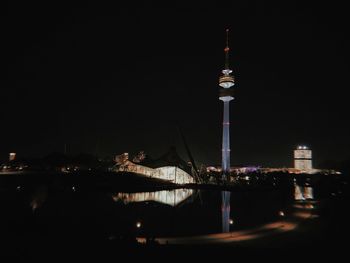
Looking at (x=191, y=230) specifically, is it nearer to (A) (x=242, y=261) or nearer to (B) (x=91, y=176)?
(A) (x=242, y=261)

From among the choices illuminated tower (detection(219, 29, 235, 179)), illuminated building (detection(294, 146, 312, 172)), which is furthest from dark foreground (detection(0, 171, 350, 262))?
illuminated building (detection(294, 146, 312, 172))

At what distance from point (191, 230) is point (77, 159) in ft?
186

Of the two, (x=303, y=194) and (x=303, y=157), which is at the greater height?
(x=303, y=157)

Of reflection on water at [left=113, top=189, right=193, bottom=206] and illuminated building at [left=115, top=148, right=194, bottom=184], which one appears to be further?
illuminated building at [left=115, top=148, right=194, bottom=184]

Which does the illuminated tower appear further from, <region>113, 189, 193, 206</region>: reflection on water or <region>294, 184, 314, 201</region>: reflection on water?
<region>113, 189, 193, 206</region>: reflection on water

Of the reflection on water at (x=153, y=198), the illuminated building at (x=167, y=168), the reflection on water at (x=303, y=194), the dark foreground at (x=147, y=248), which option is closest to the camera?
the dark foreground at (x=147, y=248)

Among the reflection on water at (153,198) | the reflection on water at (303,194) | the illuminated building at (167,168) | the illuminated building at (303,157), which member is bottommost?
the reflection on water at (153,198)

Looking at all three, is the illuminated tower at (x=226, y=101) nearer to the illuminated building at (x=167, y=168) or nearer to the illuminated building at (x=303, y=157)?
the illuminated building at (x=167, y=168)

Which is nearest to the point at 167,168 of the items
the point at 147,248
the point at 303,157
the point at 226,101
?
the point at 226,101

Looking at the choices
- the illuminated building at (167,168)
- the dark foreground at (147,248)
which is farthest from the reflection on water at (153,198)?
the illuminated building at (167,168)

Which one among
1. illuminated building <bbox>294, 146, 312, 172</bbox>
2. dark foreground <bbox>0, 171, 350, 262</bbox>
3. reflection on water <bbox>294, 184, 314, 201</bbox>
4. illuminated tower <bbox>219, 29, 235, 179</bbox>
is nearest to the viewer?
dark foreground <bbox>0, 171, 350, 262</bbox>

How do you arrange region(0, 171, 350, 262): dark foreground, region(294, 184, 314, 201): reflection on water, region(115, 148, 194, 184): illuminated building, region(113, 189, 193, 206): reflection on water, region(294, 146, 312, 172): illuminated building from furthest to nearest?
region(294, 146, 312, 172): illuminated building < region(115, 148, 194, 184): illuminated building < region(294, 184, 314, 201): reflection on water < region(113, 189, 193, 206): reflection on water < region(0, 171, 350, 262): dark foreground

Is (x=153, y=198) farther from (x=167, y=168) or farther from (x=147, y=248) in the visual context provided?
(x=167, y=168)

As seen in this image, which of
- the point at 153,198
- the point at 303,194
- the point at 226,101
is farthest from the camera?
the point at 226,101
